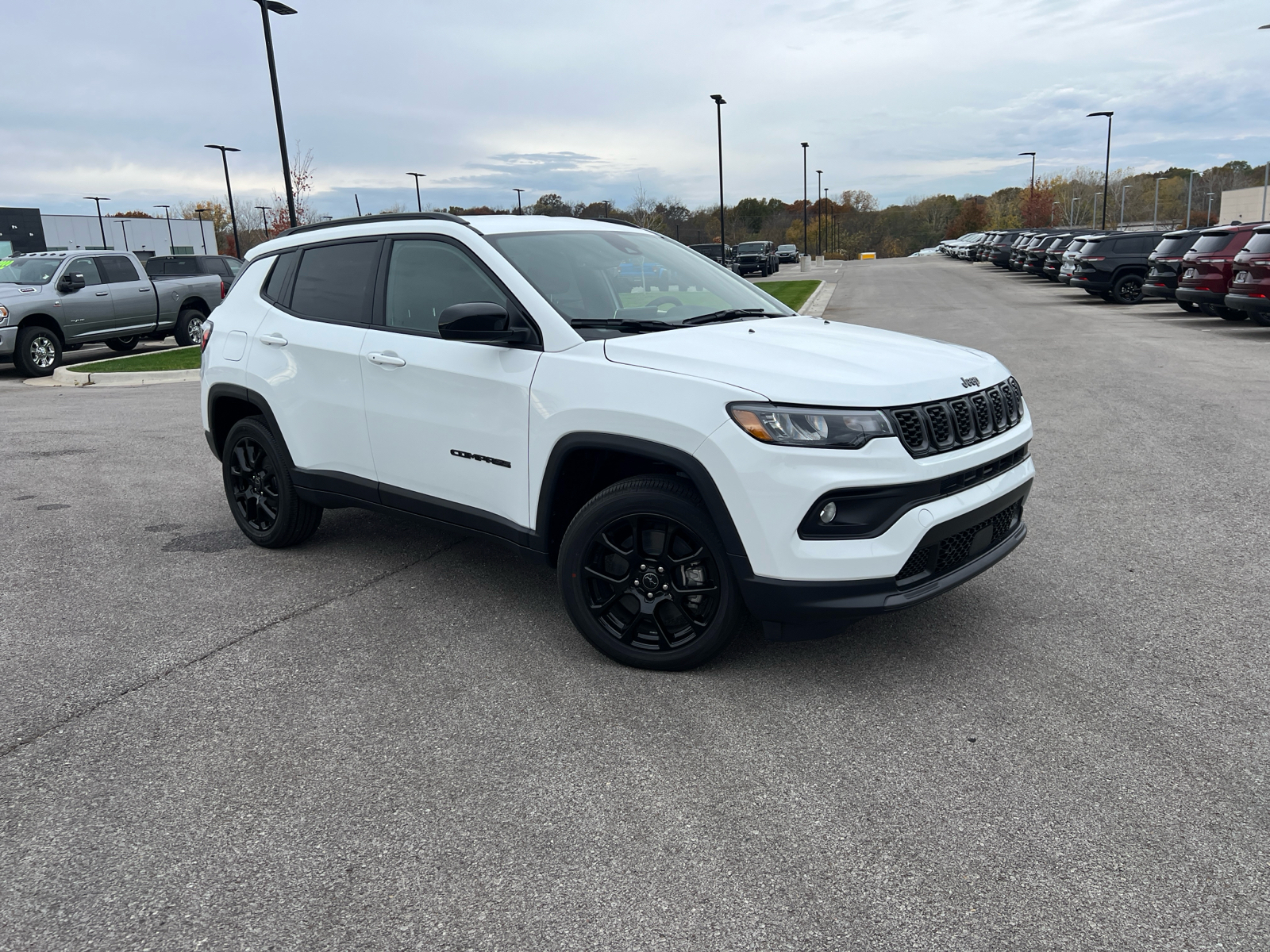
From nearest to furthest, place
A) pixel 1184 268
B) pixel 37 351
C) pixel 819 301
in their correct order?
pixel 37 351, pixel 1184 268, pixel 819 301

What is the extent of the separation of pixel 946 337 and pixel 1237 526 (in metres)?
11.8

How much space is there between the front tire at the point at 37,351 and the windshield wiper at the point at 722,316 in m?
15.5

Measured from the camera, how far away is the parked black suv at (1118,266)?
24406 millimetres

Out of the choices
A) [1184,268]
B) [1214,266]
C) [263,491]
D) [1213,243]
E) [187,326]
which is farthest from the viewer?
[187,326]

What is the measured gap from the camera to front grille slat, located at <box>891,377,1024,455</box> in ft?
11.5

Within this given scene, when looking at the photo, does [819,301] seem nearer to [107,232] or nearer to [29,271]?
[29,271]

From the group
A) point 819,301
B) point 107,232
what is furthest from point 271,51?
point 107,232

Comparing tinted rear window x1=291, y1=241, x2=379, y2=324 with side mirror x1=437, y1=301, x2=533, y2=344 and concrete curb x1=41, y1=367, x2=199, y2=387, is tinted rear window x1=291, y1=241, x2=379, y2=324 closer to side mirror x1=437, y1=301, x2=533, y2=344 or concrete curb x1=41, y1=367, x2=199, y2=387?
side mirror x1=437, y1=301, x2=533, y2=344

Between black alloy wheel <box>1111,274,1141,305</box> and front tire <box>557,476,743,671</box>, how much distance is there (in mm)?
24476

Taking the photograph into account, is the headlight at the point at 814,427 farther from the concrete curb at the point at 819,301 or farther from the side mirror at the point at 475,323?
the concrete curb at the point at 819,301

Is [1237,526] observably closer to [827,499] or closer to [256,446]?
[827,499]

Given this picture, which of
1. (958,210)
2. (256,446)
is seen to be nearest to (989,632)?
(256,446)

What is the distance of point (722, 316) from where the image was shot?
4.59 m

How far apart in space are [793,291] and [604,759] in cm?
2829
